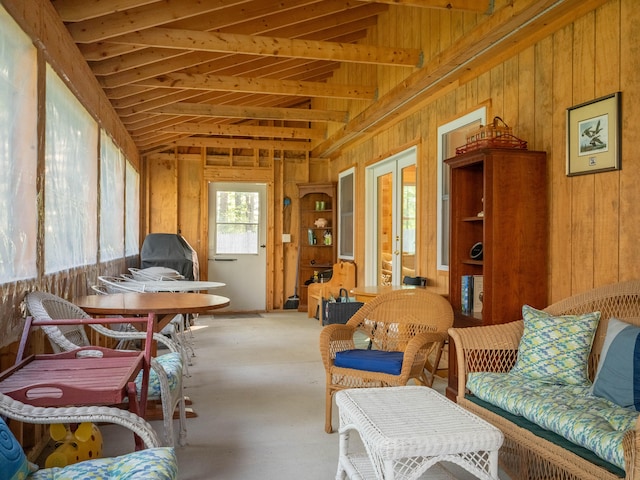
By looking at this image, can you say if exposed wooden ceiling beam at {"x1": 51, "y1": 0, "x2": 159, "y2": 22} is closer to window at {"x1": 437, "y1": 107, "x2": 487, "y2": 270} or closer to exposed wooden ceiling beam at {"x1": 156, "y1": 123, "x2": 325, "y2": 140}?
window at {"x1": 437, "y1": 107, "x2": 487, "y2": 270}

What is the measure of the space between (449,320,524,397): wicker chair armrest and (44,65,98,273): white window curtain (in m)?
2.57

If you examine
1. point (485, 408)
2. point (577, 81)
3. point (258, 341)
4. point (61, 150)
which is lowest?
point (258, 341)

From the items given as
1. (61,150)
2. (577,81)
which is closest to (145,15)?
(61,150)

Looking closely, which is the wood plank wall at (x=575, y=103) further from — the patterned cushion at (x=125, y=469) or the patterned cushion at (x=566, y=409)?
the patterned cushion at (x=125, y=469)

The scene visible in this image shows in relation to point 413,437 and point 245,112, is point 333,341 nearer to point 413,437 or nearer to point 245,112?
point 413,437

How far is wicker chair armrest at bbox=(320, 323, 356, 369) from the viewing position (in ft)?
10.5

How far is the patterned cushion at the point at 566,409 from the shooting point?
1881mm

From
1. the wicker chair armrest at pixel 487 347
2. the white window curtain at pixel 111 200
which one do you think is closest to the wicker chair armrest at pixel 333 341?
the wicker chair armrest at pixel 487 347

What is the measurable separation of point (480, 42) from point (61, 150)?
3.00 metres

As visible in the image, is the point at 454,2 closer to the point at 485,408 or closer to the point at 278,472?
the point at 485,408

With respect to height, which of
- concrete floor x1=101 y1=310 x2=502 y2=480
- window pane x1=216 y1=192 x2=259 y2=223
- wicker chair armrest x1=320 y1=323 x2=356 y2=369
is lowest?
concrete floor x1=101 y1=310 x2=502 y2=480

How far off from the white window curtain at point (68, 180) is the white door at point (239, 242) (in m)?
3.93

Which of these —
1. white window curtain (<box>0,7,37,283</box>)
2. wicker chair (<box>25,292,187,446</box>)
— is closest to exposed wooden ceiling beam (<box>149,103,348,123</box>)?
white window curtain (<box>0,7,37,283</box>)

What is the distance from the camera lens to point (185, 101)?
6.61 metres
